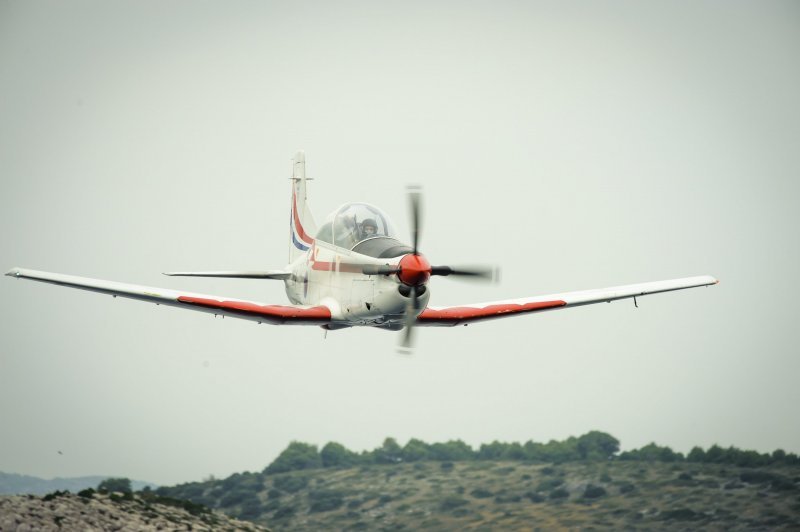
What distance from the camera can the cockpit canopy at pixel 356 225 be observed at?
74.0 feet

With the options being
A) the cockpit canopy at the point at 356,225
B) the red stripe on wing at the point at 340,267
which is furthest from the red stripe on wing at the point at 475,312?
the cockpit canopy at the point at 356,225

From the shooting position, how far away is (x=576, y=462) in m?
67.8

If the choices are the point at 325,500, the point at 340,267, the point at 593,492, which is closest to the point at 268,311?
the point at 340,267

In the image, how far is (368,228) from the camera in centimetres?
2258

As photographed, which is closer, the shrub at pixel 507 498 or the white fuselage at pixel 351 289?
the white fuselage at pixel 351 289

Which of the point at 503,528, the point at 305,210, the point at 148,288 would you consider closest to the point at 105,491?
the point at 148,288

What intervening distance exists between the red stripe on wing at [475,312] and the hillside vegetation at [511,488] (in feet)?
95.8

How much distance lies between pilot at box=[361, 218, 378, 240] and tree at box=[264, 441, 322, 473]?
159 ft

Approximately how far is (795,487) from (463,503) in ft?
67.9

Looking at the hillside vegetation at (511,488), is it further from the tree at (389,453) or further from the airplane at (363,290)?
the airplane at (363,290)

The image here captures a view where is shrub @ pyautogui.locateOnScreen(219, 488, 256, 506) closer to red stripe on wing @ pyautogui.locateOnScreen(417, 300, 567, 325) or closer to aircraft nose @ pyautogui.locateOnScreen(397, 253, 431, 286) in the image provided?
red stripe on wing @ pyautogui.locateOnScreen(417, 300, 567, 325)

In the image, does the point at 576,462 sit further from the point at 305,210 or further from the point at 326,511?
the point at 305,210

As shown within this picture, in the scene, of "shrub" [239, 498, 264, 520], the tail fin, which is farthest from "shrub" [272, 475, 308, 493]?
the tail fin

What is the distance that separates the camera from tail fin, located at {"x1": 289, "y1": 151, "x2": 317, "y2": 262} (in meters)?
30.5
